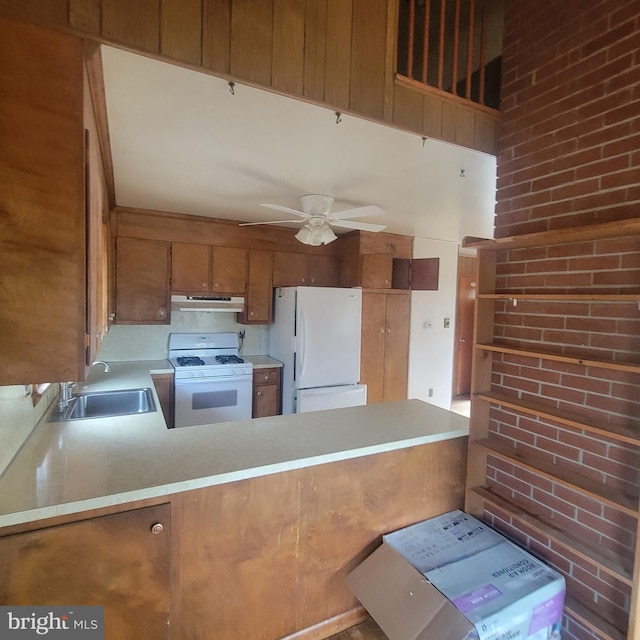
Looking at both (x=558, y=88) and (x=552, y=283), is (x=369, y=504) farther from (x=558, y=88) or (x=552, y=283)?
(x=558, y=88)

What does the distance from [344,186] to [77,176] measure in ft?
5.75

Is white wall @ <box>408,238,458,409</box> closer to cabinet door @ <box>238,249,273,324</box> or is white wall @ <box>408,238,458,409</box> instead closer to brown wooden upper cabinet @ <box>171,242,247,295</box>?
cabinet door @ <box>238,249,273,324</box>

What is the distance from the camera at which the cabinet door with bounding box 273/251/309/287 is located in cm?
389

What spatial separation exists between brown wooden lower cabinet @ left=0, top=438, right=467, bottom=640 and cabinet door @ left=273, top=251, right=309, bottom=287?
8.29 ft

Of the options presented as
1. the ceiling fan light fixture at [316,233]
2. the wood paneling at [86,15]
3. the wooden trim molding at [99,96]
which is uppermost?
the wood paneling at [86,15]

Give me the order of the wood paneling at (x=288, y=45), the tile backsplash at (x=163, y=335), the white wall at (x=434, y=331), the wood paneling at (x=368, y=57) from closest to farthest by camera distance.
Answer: the wood paneling at (x=288, y=45) < the wood paneling at (x=368, y=57) < the tile backsplash at (x=163, y=335) < the white wall at (x=434, y=331)

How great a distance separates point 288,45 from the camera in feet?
4.56

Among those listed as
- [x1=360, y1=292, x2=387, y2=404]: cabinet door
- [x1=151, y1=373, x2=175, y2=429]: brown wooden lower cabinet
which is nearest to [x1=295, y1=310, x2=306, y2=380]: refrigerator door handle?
[x1=360, y1=292, x2=387, y2=404]: cabinet door

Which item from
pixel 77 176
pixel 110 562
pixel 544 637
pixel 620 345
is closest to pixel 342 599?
pixel 544 637

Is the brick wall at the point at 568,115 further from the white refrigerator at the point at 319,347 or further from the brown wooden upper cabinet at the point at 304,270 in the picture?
the brown wooden upper cabinet at the point at 304,270

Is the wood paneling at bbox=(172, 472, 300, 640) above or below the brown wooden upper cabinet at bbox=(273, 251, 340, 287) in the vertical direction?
below

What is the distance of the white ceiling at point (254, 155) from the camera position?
4.72ft

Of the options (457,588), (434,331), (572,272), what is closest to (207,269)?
(434,331)

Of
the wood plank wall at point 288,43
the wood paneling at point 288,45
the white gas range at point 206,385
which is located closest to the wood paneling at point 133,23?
the wood plank wall at point 288,43
